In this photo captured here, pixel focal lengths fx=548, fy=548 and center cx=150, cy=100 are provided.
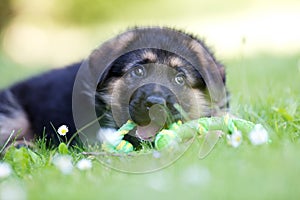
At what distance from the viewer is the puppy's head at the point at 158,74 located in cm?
395

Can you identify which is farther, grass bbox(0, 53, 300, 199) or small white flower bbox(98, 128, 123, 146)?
small white flower bbox(98, 128, 123, 146)

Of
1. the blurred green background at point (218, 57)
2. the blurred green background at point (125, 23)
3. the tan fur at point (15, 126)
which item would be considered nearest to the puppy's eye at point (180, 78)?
the blurred green background at point (218, 57)

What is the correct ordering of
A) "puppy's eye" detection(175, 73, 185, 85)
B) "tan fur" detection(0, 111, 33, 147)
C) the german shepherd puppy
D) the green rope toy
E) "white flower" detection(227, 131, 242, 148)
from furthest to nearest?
"tan fur" detection(0, 111, 33, 147), "puppy's eye" detection(175, 73, 185, 85), the german shepherd puppy, the green rope toy, "white flower" detection(227, 131, 242, 148)

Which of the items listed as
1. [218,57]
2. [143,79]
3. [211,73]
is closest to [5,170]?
[143,79]

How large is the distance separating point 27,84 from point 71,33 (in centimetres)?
855

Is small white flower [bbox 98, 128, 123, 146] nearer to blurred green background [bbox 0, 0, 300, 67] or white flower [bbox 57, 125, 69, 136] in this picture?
white flower [bbox 57, 125, 69, 136]

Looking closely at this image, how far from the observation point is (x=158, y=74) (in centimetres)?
397

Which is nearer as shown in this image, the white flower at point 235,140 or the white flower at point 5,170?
the white flower at point 5,170

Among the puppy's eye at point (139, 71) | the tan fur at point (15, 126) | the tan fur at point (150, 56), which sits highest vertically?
the tan fur at point (150, 56)

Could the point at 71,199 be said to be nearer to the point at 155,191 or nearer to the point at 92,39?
the point at 155,191

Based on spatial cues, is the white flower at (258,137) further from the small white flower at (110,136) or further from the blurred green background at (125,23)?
the blurred green background at (125,23)


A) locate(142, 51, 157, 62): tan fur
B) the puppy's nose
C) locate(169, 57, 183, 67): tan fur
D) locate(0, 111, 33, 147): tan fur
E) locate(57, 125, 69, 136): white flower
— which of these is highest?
locate(142, 51, 157, 62): tan fur

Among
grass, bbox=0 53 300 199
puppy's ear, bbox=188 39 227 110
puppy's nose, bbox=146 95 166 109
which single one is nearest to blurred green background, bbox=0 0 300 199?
grass, bbox=0 53 300 199

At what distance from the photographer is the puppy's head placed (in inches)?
155
